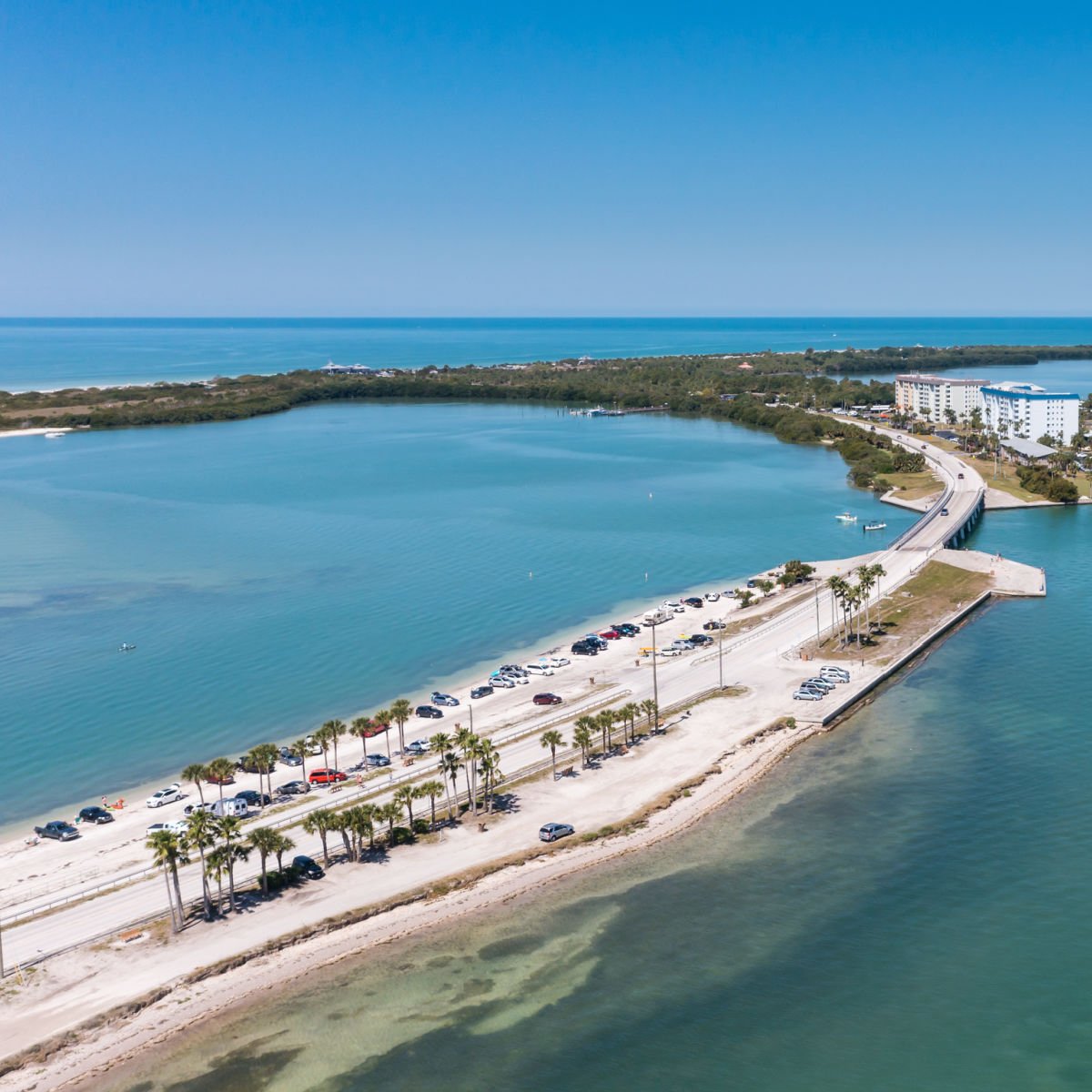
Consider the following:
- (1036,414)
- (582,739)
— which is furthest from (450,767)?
(1036,414)

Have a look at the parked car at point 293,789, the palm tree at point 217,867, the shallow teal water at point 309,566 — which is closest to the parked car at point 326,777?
the parked car at point 293,789

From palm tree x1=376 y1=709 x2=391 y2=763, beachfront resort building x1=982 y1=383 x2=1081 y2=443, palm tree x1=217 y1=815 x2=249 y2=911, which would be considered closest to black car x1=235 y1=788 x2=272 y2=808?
palm tree x1=376 y1=709 x2=391 y2=763

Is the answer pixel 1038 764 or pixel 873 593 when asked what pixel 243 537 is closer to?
pixel 873 593

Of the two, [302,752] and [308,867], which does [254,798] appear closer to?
[302,752]

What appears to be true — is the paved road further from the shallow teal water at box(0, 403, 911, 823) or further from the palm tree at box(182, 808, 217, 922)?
the shallow teal water at box(0, 403, 911, 823)

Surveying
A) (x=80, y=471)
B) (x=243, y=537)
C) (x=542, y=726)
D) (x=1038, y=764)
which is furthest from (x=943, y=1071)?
(x=80, y=471)

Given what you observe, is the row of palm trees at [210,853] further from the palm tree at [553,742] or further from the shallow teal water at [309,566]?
the palm tree at [553,742]
